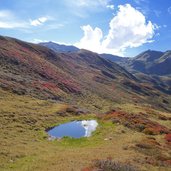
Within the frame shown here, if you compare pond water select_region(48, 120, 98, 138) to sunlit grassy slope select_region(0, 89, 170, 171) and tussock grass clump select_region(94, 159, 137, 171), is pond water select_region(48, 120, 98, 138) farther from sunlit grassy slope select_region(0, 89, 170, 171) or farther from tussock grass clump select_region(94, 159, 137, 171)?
tussock grass clump select_region(94, 159, 137, 171)

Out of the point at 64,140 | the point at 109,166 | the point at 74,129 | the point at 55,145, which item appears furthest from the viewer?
the point at 74,129

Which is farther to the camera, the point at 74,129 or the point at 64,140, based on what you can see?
the point at 74,129

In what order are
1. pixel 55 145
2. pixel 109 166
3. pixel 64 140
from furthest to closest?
→ 1. pixel 64 140
2. pixel 55 145
3. pixel 109 166

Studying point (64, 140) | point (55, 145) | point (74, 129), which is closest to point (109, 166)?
point (55, 145)

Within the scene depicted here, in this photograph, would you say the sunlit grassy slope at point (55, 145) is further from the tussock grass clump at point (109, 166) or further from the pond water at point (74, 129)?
→ the tussock grass clump at point (109, 166)

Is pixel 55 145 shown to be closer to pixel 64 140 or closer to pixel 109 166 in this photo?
pixel 64 140

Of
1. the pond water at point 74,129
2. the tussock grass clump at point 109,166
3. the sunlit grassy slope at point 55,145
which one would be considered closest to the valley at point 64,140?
the sunlit grassy slope at point 55,145

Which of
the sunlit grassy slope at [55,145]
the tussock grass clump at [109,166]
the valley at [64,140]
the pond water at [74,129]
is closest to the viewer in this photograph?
the tussock grass clump at [109,166]

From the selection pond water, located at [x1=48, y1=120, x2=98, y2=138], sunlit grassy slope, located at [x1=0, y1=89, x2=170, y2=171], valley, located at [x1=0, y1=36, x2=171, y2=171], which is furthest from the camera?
pond water, located at [x1=48, y1=120, x2=98, y2=138]

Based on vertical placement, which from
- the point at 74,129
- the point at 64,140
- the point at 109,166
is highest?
the point at 109,166

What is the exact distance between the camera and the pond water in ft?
157

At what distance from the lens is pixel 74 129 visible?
52312mm

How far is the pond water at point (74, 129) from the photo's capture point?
47.9 m

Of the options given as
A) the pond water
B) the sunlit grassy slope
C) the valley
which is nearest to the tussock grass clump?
the valley
